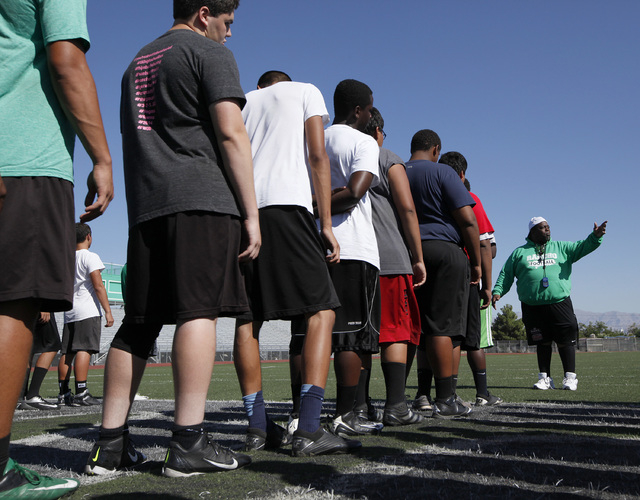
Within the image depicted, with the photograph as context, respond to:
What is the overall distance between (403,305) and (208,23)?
2.43 m

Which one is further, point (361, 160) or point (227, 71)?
point (361, 160)

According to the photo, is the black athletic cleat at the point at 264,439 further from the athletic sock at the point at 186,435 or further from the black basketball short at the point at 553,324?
the black basketball short at the point at 553,324

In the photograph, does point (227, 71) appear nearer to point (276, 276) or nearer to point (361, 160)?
point (276, 276)

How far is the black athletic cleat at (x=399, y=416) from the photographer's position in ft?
13.9

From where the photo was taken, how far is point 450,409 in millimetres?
4816

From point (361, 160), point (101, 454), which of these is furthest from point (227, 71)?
point (101, 454)

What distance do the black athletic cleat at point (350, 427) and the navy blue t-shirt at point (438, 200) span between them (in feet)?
6.72

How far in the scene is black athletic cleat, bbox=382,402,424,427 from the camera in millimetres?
4223

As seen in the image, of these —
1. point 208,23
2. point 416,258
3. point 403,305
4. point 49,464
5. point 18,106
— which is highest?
point 208,23

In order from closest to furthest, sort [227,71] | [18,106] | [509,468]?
[18,106]
[509,468]
[227,71]

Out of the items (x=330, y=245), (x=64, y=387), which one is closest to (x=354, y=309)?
(x=330, y=245)

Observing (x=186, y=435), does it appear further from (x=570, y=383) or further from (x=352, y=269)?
(x=570, y=383)

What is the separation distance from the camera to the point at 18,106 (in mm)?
2258

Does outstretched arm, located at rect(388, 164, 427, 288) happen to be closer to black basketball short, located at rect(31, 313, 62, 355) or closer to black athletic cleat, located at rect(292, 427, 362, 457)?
black athletic cleat, located at rect(292, 427, 362, 457)
